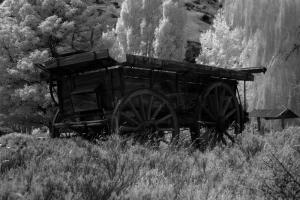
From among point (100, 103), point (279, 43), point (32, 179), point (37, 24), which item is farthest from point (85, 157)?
point (37, 24)

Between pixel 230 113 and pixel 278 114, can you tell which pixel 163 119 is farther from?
pixel 278 114

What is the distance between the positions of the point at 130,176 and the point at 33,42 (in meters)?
14.8

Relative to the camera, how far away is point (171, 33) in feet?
93.8

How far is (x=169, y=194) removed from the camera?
154 inches

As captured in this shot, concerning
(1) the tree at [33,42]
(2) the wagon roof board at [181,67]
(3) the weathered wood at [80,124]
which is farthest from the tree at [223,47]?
(3) the weathered wood at [80,124]

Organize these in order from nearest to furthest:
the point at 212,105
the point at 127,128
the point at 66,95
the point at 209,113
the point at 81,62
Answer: the point at 127,128, the point at 81,62, the point at 66,95, the point at 209,113, the point at 212,105

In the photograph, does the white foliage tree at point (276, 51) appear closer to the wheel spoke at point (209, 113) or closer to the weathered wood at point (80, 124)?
the wheel spoke at point (209, 113)

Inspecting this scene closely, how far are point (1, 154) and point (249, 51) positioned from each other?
529 inches

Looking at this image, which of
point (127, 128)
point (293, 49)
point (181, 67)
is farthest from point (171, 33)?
point (127, 128)

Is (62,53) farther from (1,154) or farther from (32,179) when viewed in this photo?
(32,179)

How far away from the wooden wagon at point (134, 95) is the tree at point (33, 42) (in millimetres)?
7630

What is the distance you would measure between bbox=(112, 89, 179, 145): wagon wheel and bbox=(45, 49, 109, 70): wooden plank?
0.99 m

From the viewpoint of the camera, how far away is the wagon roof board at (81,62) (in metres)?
8.01

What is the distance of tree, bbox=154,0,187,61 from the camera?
91.3 feet
